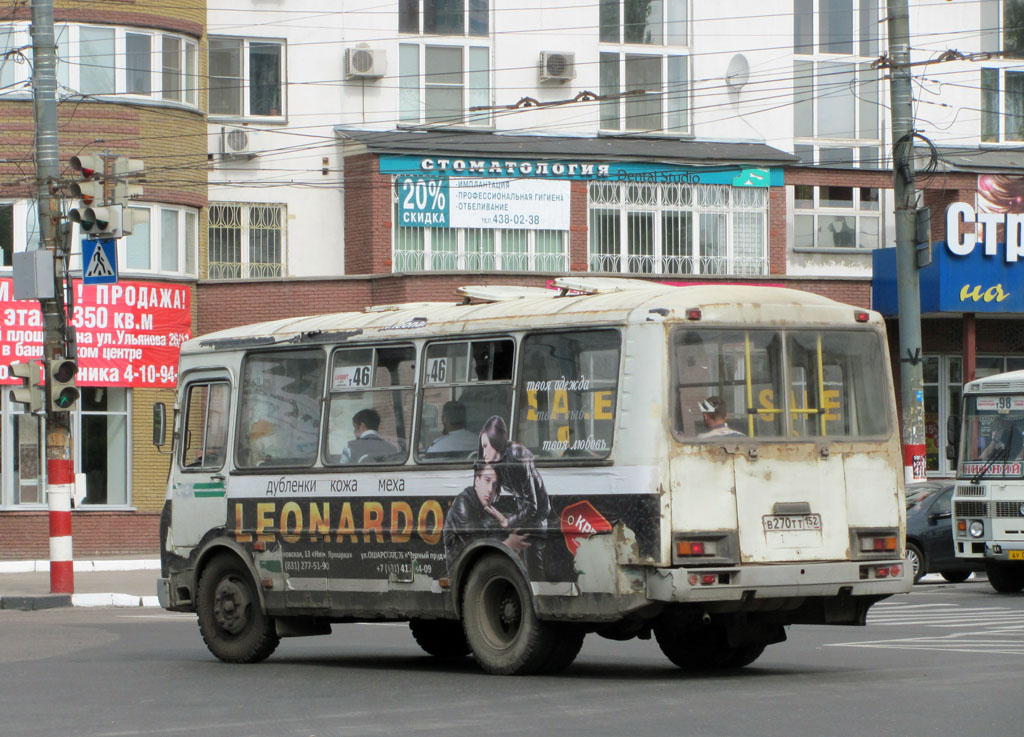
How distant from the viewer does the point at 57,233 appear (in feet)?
78.8

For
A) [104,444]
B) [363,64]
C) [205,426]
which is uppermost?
[363,64]

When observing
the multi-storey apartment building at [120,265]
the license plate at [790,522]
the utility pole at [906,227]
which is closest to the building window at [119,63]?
the multi-storey apartment building at [120,265]

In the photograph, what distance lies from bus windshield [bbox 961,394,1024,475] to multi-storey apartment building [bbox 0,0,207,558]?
15.0 meters

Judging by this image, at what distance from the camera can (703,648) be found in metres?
13.9

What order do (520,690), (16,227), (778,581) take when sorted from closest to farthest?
(520,690)
(778,581)
(16,227)

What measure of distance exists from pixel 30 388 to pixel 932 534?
12.5m

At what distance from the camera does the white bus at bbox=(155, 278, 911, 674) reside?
12430mm

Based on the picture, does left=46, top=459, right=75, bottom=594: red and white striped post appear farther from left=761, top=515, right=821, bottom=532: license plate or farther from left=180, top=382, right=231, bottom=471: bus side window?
left=761, top=515, right=821, bottom=532: license plate

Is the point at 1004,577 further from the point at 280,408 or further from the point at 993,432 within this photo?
the point at 280,408

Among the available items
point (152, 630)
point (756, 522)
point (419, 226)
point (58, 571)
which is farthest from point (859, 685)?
point (419, 226)

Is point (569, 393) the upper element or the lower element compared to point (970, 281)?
lower

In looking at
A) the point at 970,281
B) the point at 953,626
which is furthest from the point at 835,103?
the point at 953,626

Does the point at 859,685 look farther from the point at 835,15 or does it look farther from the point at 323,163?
the point at 835,15

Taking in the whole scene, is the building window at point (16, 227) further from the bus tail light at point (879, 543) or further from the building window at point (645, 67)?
the bus tail light at point (879, 543)
